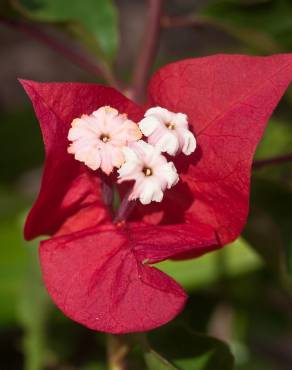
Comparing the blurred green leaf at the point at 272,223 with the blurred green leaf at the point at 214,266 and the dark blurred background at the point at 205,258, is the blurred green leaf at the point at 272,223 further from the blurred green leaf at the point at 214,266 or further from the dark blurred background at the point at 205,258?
the blurred green leaf at the point at 214,266

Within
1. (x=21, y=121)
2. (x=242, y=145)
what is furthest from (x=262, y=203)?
(x=21, y=121)

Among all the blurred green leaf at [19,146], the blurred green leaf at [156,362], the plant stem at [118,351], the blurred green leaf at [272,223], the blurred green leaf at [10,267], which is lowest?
the blurred green leaf at [10,267]

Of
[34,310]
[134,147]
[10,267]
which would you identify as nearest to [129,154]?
[134,147]

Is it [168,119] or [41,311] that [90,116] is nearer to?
[168,119]

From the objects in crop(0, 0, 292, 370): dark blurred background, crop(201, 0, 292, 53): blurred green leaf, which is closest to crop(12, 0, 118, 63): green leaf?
crop(0, 0, 292, 370): dark blurred background

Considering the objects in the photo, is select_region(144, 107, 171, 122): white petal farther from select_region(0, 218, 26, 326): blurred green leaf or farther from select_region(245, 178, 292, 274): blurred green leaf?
select_region(0, 218, 26, 326): blurred green leaf

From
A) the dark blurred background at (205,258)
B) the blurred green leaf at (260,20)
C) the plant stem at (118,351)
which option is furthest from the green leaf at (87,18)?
the plant stem at (118,351)
